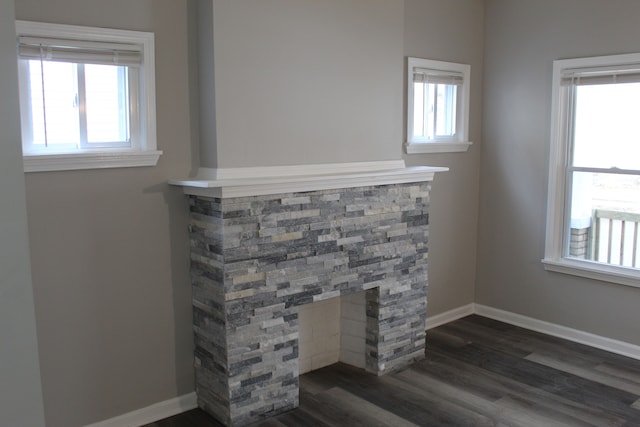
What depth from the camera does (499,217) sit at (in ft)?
16.5

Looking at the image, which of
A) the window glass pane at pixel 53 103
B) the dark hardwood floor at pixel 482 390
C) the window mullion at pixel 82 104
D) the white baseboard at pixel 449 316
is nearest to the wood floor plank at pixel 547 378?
the dark hardwood floor at pixel 482 390

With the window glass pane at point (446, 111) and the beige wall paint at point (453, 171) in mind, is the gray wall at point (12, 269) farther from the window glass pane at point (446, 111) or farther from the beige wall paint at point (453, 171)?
the window glass pane at point (446, 111)

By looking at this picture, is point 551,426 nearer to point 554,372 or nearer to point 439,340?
point 554,372

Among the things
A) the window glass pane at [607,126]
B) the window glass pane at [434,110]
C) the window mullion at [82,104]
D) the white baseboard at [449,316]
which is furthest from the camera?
the white baseboard at [449,316]

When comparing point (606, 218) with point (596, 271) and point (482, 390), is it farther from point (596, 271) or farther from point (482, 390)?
point (482, 390)

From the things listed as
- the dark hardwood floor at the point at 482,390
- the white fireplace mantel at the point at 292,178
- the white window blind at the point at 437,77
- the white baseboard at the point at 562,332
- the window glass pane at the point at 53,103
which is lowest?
the dark hardwood floor at the point at 482,390

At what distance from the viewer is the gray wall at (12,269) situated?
192cm

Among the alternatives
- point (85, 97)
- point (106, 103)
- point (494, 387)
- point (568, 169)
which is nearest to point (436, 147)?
point (568, 169)

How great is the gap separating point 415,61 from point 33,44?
2.66 m

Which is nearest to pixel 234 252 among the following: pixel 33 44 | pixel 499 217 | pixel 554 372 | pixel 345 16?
pixel 33 44

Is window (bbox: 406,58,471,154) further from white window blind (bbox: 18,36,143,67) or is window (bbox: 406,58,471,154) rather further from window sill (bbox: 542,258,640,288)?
white window blind (bbox: 18,36,143,67)

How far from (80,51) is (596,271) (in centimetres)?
377

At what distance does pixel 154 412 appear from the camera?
3.40 meters

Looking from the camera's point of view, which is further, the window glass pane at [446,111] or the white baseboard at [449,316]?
the white baseboard at [449,316]
